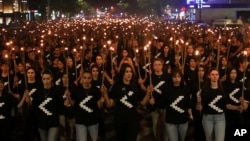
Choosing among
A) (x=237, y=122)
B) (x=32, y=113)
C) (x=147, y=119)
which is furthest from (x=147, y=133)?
(x=32, y=113)

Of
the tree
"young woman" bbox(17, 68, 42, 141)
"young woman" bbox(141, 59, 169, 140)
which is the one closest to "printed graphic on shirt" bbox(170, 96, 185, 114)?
"young woman" bbox(141, 59, 169, 140)

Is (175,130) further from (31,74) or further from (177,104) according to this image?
(31,74)

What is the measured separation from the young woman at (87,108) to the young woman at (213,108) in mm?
1661

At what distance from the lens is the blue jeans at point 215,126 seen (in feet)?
25.0

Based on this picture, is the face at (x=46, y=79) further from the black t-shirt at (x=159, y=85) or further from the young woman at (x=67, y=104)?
the black t-shirt at (x=159, y=85)

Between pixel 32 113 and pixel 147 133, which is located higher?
pixel 32 113

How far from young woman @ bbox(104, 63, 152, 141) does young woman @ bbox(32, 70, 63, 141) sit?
2.80 ft

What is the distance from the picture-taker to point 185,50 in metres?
12.8

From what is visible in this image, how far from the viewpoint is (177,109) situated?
7.96 m

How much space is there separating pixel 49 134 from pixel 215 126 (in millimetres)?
2638

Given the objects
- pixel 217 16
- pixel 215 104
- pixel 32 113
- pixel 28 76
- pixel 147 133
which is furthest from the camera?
pixel 217 16

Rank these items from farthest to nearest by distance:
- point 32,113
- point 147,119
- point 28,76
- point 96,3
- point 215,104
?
point 96,3, point 147,119, point 28,76, point 32,113, point 215,104

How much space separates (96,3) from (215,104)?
158319mm

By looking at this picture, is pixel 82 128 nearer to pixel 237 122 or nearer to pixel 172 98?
pixel 172 98
